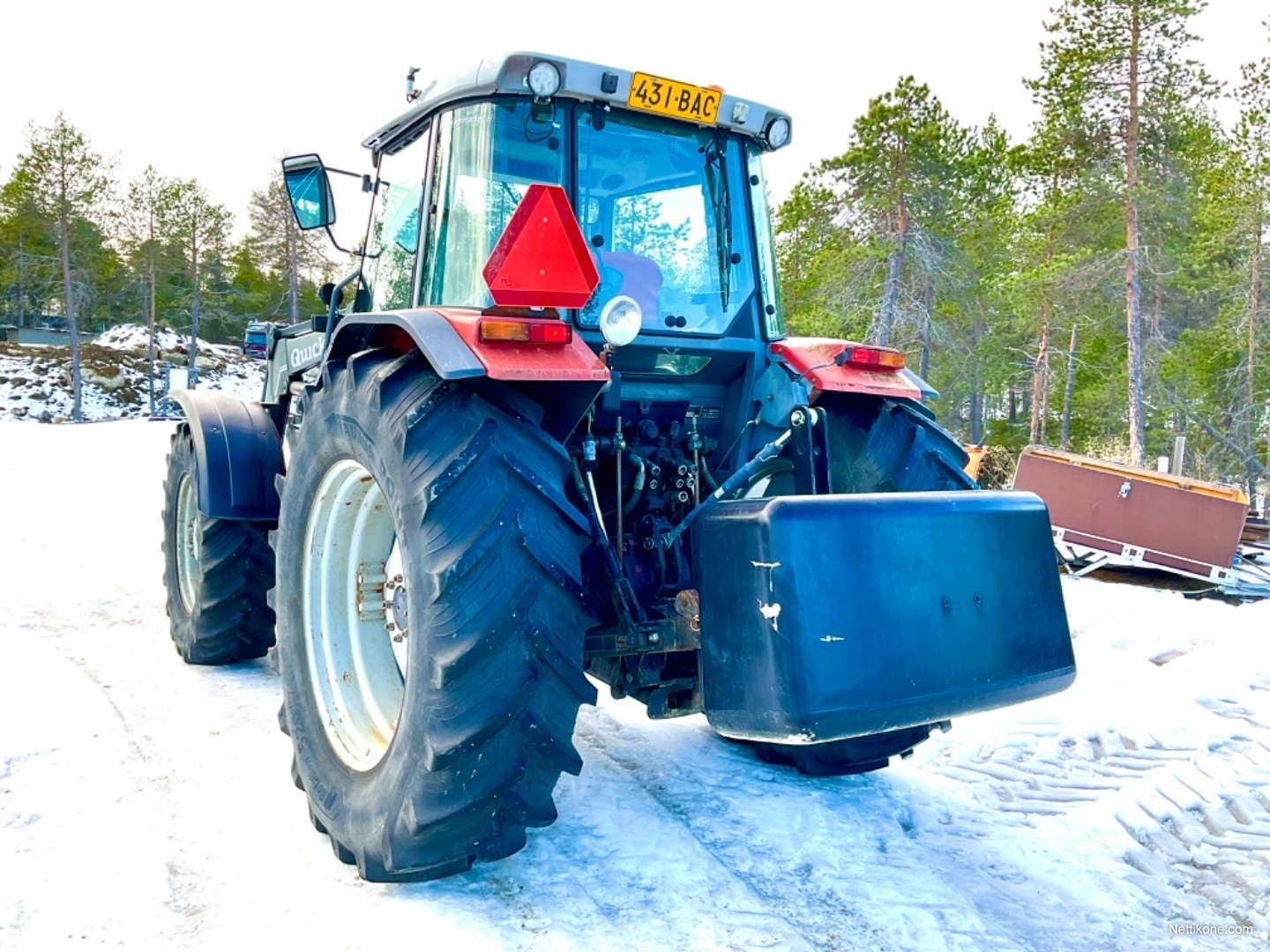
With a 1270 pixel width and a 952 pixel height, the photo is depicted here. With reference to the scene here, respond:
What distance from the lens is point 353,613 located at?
3311 millimetres

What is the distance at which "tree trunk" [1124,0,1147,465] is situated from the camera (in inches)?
858

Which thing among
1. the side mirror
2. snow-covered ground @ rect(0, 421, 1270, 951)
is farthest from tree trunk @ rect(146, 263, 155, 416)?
the side mirror

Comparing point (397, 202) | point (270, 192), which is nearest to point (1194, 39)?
point (397, 202)

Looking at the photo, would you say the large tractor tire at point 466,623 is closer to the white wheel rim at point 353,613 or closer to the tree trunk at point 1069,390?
the white wheel rim at point 353,613

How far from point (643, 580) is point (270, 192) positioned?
40.2m

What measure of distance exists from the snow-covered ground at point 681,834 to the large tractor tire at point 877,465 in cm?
13

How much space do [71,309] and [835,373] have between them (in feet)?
121

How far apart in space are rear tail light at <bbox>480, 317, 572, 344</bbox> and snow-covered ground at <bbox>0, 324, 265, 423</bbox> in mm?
31316

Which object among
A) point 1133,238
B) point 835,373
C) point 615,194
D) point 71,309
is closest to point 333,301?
point 615,194

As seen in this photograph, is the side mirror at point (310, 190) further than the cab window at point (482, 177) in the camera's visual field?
Yes

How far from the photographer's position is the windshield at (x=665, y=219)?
334 cm

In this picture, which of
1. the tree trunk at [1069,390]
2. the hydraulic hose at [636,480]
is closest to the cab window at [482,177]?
the hydraulic hose at [636,480]

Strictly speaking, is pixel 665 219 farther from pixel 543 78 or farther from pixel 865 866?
pixel 865 866

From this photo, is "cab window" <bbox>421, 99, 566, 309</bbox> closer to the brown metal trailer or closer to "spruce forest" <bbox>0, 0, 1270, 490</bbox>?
the brown metal trailer
